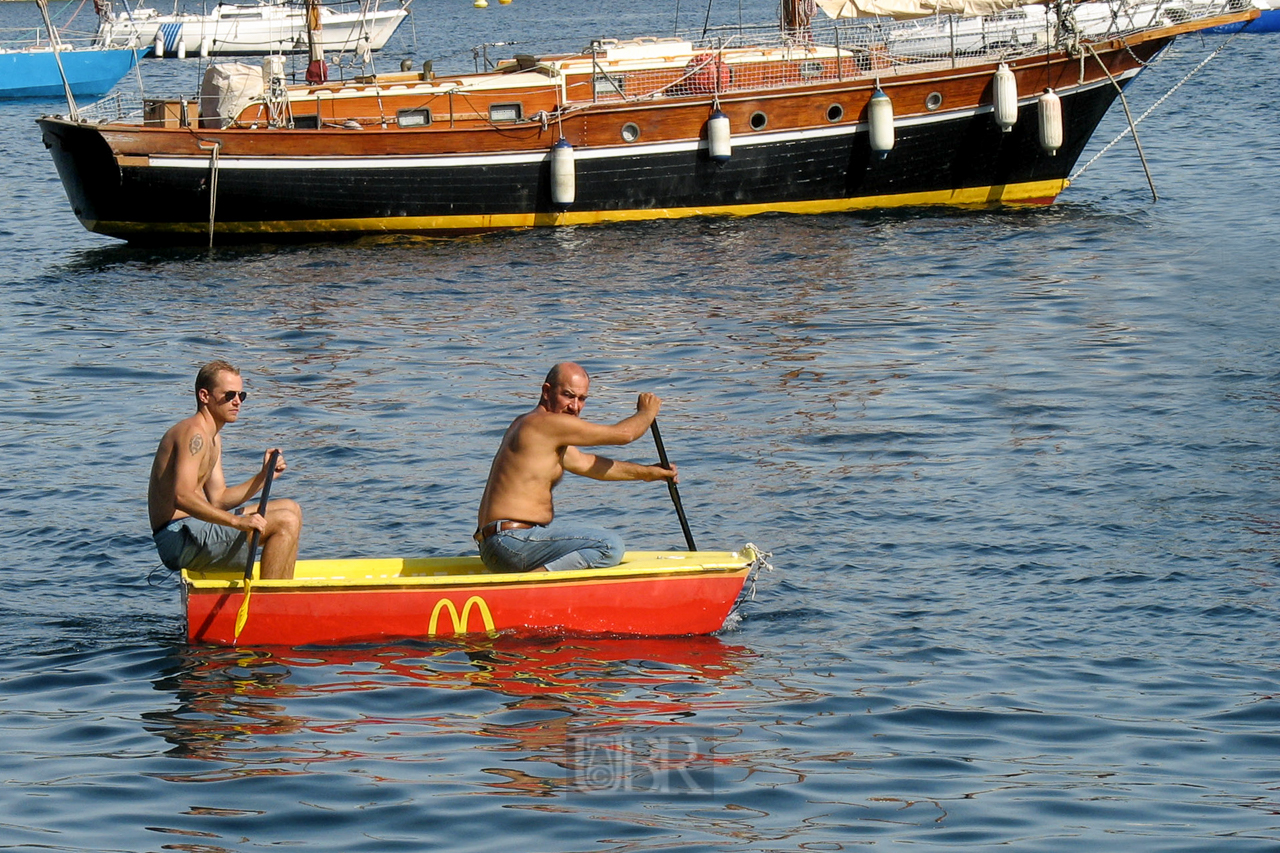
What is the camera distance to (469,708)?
27.6 feet

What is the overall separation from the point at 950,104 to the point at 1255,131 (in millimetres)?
12348

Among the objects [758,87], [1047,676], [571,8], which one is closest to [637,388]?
[1047,676]

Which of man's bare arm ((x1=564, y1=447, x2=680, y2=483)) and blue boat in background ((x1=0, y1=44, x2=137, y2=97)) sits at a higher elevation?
blue boat in background ((x1=0, y1=44, x2=137, y2=97))

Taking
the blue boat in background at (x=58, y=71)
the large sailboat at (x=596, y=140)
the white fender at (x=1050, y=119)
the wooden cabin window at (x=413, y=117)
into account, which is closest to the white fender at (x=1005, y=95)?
the large sailboat at (x=596, y=140)

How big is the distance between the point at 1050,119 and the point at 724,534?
48.8ft

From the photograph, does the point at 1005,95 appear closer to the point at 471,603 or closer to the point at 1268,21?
the point at 471,603

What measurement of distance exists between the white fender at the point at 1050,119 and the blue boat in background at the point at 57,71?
35.2 meters

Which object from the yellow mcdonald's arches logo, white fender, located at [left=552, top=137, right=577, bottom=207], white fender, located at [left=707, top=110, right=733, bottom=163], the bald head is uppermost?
white fender, located at [left=707, top=110, right=733, bottom=163]

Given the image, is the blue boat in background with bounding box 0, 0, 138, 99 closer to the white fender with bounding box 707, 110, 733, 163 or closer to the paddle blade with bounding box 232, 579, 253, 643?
the white fender with bounding box 707, 110, 733, 163

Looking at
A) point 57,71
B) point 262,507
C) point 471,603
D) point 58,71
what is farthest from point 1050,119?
point 58,71

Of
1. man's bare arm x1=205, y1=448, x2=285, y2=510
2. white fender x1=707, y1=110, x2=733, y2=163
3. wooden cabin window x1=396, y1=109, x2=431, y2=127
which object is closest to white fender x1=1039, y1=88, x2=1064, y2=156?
white fender x1=707, y1=110, x2=733, y2=163

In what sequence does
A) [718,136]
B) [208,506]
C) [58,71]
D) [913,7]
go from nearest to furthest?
[208,506] → [718,136] → [913,7] → [58,71]

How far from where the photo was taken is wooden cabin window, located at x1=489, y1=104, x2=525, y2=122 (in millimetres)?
23578

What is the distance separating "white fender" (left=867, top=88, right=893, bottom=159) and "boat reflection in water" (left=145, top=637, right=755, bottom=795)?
15376 mm
